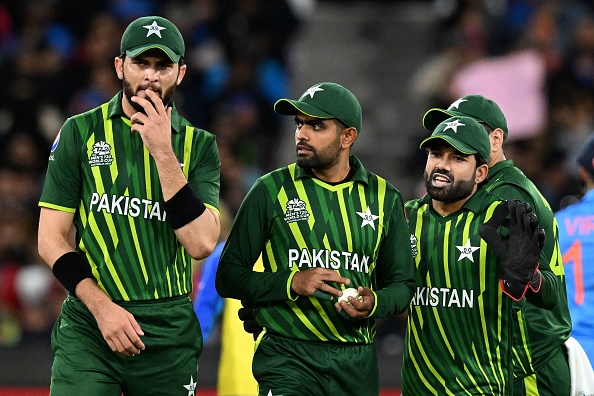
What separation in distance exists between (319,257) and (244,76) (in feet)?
26.7

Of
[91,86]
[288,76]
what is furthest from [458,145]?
[288,76]

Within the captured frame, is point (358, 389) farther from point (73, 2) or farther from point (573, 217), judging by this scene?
point (73, 2)

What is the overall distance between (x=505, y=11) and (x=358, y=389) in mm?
9343

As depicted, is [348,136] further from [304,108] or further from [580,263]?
[580,263]

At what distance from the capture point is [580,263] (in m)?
7.33

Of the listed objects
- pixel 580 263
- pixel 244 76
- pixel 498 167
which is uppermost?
pixel 244 76

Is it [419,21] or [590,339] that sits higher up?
[419,21]

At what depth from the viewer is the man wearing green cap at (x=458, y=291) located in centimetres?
608

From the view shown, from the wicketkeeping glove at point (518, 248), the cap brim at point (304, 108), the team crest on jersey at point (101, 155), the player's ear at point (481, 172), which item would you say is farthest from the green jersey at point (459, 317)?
the team crest on jersey at point (101, 155)

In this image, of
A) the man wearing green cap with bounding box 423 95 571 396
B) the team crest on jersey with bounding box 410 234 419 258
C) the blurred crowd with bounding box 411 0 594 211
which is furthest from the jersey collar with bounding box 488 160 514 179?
the blurred crowd with bounding box 411 0 594 211

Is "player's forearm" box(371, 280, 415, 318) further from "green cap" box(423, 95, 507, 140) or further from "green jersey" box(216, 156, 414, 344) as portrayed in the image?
"green cap" box(423, 95, 507, 140)

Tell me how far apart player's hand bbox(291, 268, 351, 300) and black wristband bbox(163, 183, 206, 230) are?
588mm

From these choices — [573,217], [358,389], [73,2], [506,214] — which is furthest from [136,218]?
[73,2]

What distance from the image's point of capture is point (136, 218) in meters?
5.78
